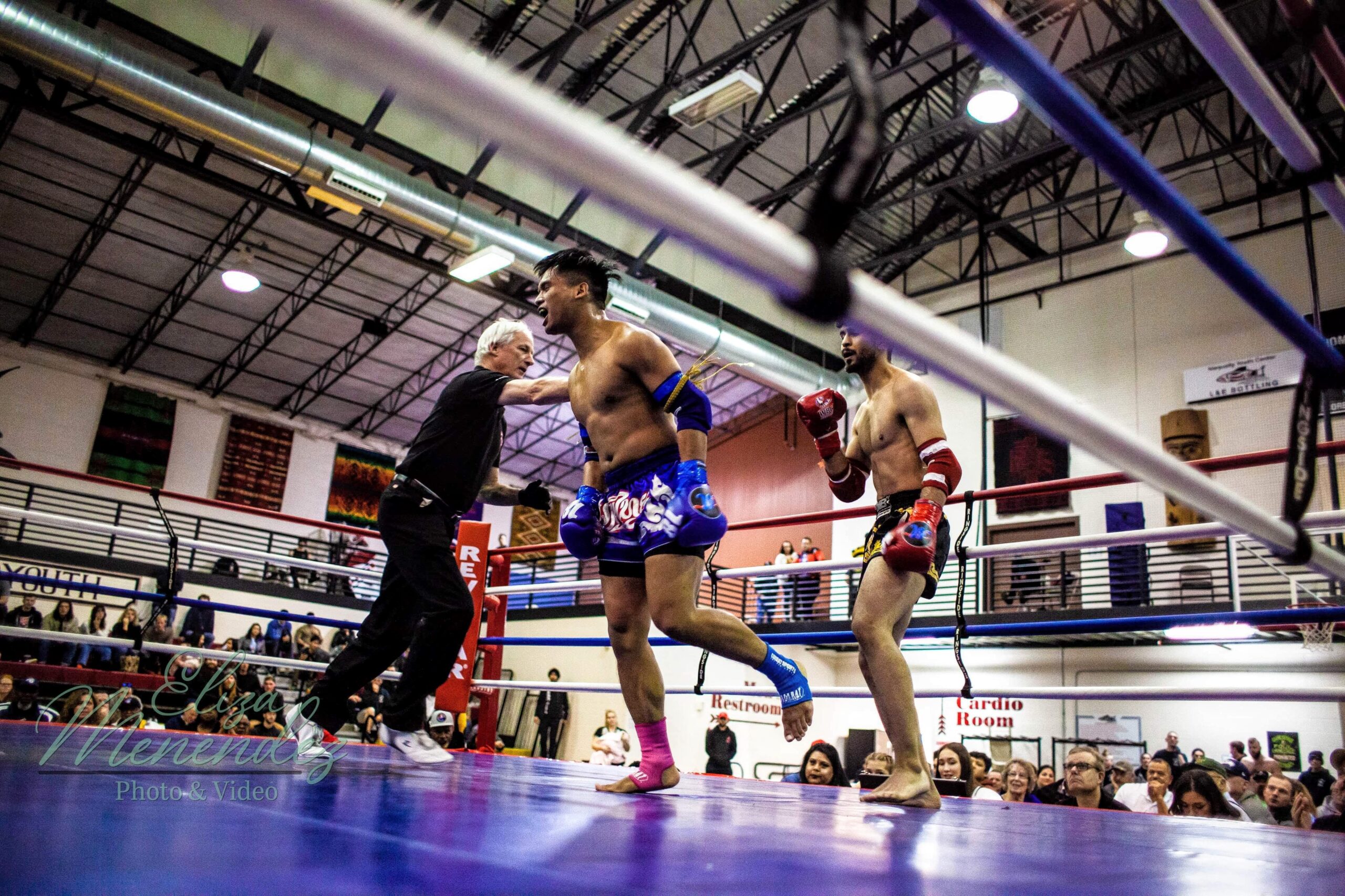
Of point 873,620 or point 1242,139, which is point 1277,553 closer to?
point 873,620

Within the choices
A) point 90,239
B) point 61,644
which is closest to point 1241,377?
point 61,644

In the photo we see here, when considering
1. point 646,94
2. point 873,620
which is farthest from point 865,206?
point 873,620

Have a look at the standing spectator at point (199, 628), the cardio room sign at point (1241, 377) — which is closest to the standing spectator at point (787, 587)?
the cardio room sign at point (1241, 377)

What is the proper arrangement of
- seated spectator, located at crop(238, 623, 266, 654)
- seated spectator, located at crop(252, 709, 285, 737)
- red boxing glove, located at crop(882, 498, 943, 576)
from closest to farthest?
1. red boxing glove, located at crop(882, 498, 943, 576)
2. seated spectator, located at crop(252, 709, 285, 737)
3. seated spectator, located at crop(238, 623, 266, 654)

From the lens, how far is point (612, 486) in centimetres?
234

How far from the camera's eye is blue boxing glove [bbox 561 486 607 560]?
232 cm

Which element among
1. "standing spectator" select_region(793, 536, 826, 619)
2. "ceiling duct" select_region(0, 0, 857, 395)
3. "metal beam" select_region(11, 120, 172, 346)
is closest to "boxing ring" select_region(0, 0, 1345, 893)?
"ceiling duct" select_region(0, 0, 857, 395)

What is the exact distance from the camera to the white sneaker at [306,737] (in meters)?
2.46

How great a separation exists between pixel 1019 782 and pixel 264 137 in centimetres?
737

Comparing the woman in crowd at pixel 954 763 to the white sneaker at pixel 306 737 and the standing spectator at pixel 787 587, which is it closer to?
the white sneaker at pixel 306 737

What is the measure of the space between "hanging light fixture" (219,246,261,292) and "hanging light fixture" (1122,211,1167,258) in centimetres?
1004

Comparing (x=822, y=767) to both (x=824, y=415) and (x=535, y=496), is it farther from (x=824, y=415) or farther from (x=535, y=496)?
(x=824, y=415)

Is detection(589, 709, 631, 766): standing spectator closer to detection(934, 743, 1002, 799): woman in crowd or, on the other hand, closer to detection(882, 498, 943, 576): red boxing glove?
detection(934, 743, 1002, 799): woman in crowd

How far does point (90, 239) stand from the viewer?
12.3 meters
